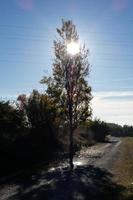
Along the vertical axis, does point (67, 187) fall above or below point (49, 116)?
below

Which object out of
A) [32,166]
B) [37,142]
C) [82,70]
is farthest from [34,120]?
[32,166]

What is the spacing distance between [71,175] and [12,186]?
562cm

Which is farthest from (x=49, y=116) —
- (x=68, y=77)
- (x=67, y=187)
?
(x=67, y=187)

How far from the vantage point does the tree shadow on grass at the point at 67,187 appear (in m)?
17.8

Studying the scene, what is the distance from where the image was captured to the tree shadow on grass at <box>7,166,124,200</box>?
17.8m

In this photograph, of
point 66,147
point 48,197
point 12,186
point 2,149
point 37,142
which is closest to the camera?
point 48,197

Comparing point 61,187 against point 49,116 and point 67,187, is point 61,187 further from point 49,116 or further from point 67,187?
point 49,116

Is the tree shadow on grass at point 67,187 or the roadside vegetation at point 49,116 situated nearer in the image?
the tree shadow on grass at point 67,187

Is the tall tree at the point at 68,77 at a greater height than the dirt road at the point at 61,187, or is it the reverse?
the tall tree at the point at 68,77

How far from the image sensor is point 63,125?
53.7 m

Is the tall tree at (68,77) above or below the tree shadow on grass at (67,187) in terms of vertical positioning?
above

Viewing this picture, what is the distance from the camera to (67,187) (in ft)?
67.6

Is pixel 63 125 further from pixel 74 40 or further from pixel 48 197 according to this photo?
pixel 48 197

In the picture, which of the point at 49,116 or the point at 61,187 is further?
the point at 49,116
